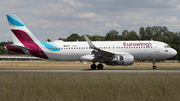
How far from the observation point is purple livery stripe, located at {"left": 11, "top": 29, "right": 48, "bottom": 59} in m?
33.1

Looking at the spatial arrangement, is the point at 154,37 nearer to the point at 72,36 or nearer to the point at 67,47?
the point at 72,36

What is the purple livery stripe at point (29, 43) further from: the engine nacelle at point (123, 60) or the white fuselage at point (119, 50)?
the engine nacelle at point (123, 60)

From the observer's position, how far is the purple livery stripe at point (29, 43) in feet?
108

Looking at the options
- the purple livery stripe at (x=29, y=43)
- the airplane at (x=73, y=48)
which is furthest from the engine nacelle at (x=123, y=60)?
the purple livery stripe at (x=29, y=43)

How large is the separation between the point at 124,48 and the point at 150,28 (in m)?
118

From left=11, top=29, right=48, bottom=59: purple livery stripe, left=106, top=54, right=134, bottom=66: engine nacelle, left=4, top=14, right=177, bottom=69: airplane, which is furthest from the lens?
left=11, top=29, right=48, bottom=59: purple livery stripe

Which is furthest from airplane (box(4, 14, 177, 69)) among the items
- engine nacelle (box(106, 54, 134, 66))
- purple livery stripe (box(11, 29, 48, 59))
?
engine nacelle (box(106, 54, 134, 66))

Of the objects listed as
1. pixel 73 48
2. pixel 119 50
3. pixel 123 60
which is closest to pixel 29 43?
pixel 73 48

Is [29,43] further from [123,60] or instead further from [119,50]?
[123,60]

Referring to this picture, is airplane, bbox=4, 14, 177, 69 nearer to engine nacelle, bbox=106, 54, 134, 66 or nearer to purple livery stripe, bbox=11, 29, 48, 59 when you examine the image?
purple livery stripe, bbox=11, 29, 48, 59

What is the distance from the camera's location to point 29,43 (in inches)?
1318

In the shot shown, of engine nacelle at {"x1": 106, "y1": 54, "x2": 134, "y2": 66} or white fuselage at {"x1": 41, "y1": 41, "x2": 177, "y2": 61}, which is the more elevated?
white fuselage at {"x1": 41, "y1": 41, "x2": 177, "y2": 61}

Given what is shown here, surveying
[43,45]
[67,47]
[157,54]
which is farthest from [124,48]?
[43,45]

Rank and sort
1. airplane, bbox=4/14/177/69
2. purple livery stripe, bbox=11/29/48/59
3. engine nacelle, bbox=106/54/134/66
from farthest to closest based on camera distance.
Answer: purple livery stripe, bbox=11/29/48/59, airplane, bbox=4/14/177/69, engine nacelle, bbox=106/54/134/66
